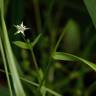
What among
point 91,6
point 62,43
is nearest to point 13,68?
point 91,6

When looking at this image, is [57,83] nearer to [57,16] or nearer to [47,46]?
[47,46]

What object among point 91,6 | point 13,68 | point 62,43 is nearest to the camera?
point 13,68

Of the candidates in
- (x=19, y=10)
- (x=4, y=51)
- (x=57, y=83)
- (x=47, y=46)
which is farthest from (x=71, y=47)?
(x=4, y=51)

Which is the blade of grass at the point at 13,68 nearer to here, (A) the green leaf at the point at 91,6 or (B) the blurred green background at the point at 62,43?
(A) the green leaf at the point at 91,6

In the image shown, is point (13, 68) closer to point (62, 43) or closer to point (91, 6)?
point (91, 6)

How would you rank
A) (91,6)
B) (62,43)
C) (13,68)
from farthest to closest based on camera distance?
(62,43) → (91,6) → (13,68)

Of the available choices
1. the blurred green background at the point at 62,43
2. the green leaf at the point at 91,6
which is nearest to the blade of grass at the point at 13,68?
the green leaf at the point at 91,6

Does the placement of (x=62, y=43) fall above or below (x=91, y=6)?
below

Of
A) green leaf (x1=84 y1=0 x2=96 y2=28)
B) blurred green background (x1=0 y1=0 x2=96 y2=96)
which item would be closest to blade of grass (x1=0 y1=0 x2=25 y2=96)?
green leaf (x1=84 y1=0 x2=96 y2=28)
